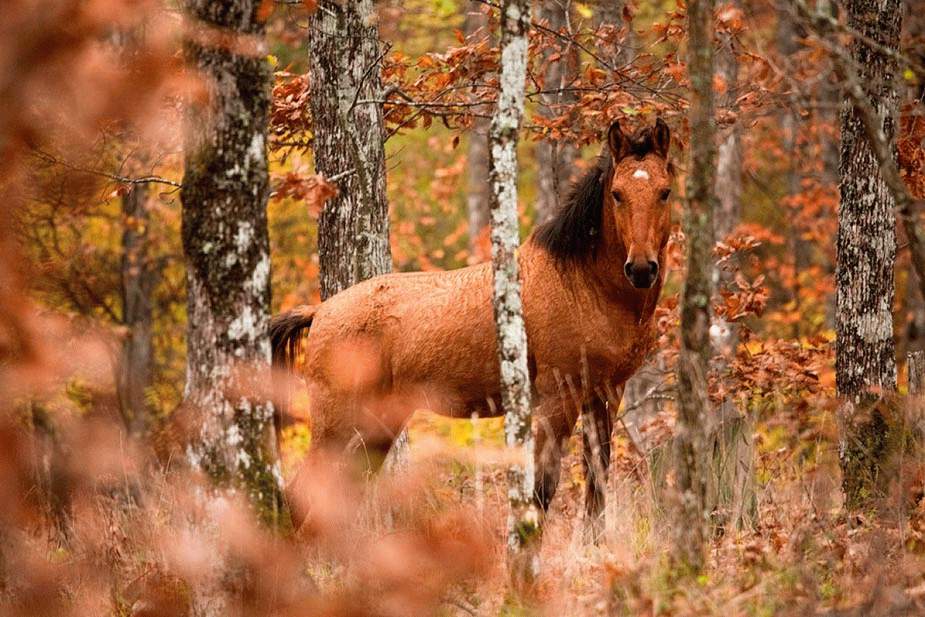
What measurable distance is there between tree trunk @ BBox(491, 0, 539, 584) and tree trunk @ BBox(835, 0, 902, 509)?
2656 millimetres

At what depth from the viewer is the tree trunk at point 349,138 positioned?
833cm

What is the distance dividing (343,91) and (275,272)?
411 inches

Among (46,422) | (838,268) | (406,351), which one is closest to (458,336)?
(406,351)

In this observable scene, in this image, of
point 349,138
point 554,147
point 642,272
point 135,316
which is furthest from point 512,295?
point 135,316

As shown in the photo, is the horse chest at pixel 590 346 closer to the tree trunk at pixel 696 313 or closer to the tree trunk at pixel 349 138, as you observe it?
the tree trunk at pixel 349 138

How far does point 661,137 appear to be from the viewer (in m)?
7.20

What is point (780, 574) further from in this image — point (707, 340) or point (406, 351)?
point (406, 351)

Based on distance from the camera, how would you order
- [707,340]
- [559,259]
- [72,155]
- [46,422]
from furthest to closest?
[46,422] → [559,259] → [72,155] → [707,340]

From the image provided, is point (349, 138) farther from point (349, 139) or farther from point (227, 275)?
point (227, 275)

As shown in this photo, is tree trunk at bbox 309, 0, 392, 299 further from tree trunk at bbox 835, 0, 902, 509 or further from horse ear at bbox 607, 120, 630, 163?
tree trunk at bbox 835, 0, 902, 509

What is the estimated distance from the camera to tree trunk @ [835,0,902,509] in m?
7.18

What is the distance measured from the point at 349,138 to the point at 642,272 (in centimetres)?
273

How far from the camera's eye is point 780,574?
5.42 meters

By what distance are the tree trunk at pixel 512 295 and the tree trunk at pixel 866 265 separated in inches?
105
